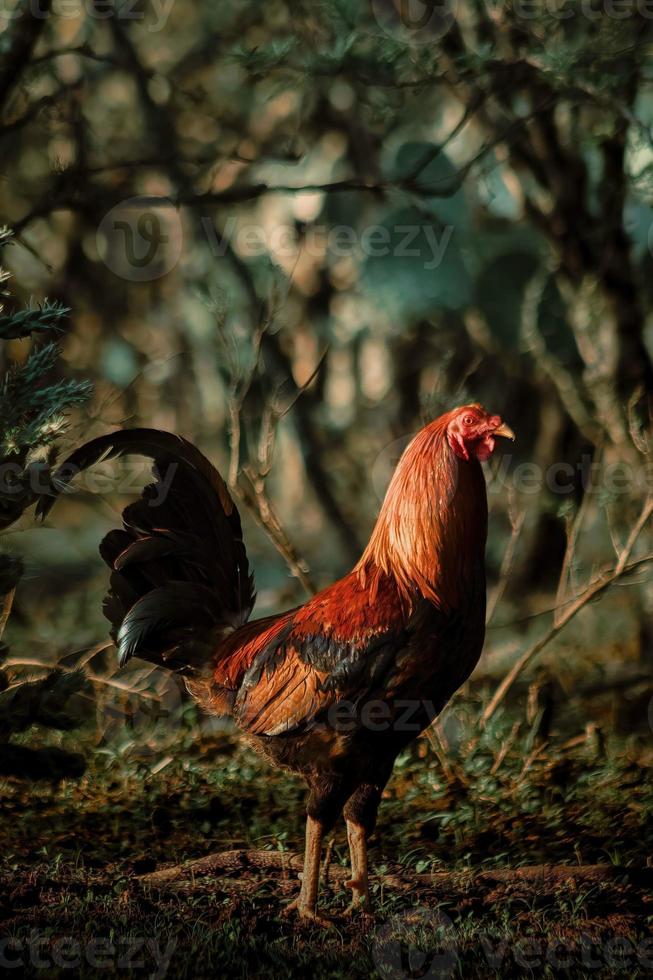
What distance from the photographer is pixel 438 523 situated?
3.87 metres

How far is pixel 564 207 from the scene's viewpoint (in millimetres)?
7047

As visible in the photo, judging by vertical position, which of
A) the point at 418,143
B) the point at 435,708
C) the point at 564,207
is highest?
the point at 418,143

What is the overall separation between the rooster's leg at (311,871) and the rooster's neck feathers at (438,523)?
0.83 m

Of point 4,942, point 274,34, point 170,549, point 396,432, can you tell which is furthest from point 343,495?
point 4,942

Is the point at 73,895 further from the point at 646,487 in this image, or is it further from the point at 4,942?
the point at 646,487

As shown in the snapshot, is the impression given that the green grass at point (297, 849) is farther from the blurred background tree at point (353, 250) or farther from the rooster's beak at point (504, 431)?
the rooster's beak at point (504, 431)

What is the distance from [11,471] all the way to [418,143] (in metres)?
5.34
